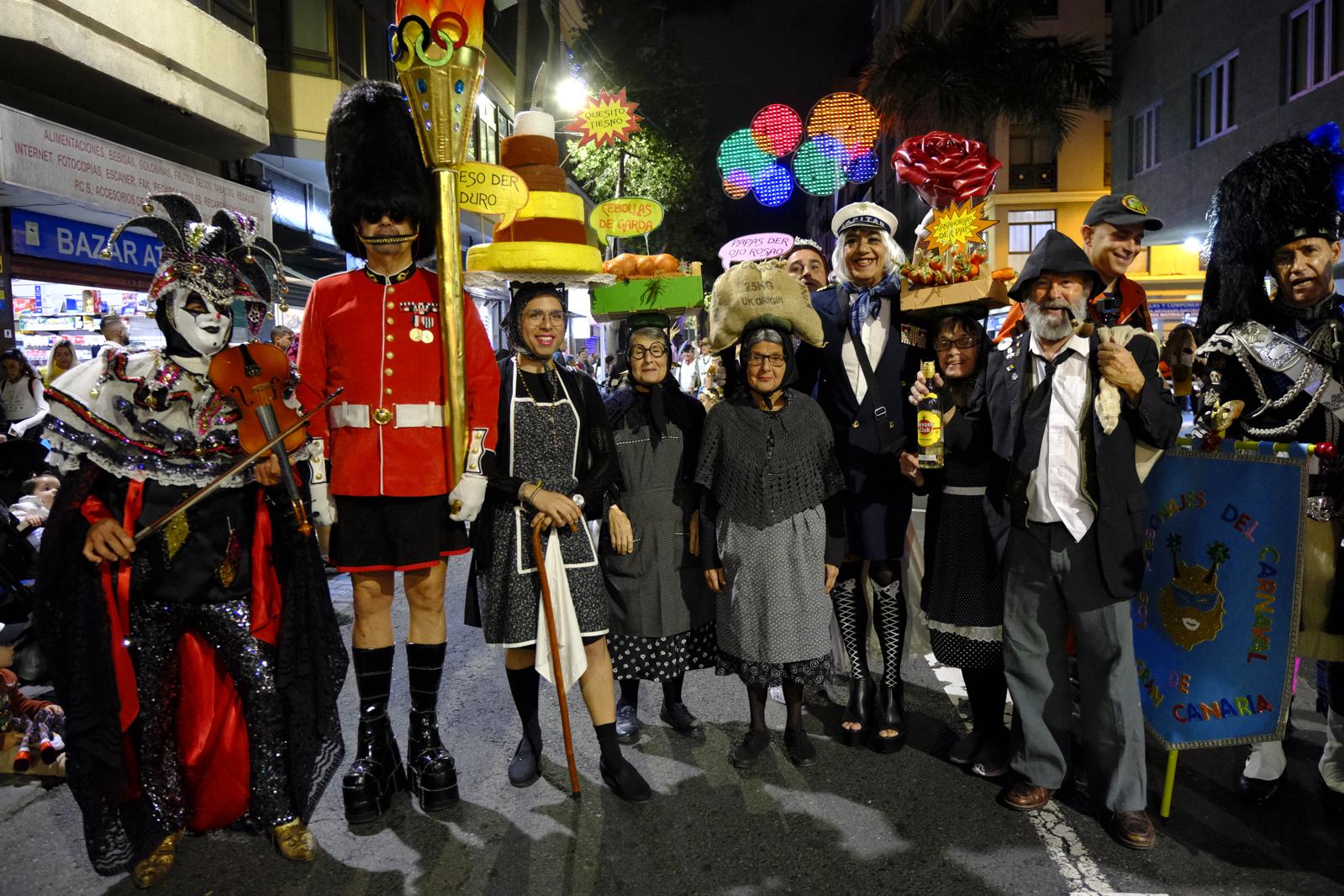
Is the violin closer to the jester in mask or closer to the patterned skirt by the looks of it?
the jester in mask

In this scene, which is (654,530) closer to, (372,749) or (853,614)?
(853,614)

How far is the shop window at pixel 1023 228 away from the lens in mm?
26547

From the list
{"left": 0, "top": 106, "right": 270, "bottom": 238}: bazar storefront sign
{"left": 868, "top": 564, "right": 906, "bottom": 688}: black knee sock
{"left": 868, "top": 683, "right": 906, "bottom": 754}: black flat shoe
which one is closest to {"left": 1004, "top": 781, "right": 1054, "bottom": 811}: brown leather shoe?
{"left": 868, "top": 683, "right": 906, "bottom": 754}: black flat shoe

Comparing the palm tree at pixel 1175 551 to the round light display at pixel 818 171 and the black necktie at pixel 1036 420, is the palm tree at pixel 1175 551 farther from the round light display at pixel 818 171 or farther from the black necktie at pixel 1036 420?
the round light display at pixel 818 171

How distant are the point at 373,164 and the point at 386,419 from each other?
1053 millimetres

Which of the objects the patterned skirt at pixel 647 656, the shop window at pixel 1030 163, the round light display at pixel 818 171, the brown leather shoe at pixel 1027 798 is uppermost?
the shop window at pixel 1030 163

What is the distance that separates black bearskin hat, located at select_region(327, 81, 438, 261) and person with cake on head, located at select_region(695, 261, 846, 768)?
1.46 metres

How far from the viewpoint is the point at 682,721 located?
433cm

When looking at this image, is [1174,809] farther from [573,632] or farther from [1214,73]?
[1214,73]

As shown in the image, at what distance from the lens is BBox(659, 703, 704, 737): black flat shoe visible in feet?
14.1

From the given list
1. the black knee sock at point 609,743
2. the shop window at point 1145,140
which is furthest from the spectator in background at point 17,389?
the shop window at point 1145,140

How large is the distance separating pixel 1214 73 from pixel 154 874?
19.8 m

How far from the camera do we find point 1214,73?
52.5 ft

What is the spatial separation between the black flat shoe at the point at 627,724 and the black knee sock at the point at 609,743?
17.4 inches
